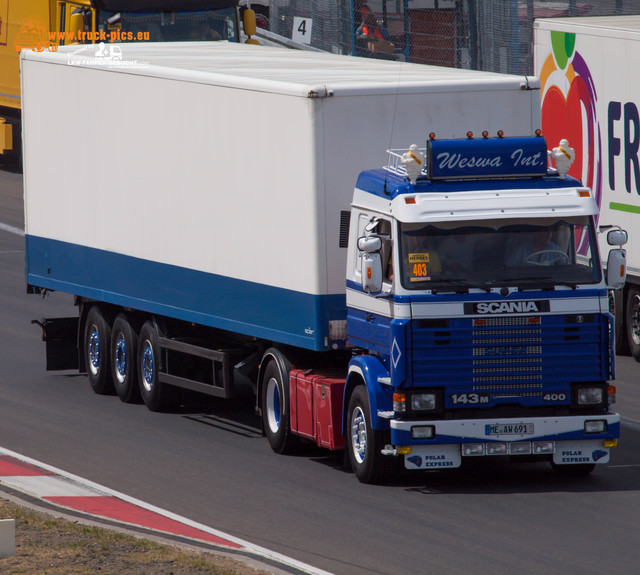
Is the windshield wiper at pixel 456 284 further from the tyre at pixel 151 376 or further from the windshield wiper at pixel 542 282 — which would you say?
the tyre at pixel 151 376

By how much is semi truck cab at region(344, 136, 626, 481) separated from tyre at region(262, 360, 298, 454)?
1609 millimetres

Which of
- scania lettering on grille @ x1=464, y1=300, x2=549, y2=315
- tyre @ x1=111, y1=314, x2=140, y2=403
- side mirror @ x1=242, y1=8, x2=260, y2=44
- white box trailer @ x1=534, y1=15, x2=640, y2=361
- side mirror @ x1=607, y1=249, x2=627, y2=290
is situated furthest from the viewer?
side mirror @ x1=242, y1=8, x2=260, y2=44

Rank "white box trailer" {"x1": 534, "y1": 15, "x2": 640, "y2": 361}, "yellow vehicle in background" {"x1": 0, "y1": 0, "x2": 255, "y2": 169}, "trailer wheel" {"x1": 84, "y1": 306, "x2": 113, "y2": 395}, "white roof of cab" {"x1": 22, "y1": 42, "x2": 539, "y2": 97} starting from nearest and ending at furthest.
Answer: "white roof of cab" {"x1": 22, "y1": 42, "x2": 539, "y2": 97}, "trailer wheel" {"x1": 84, "y1": 306, "x2": 113, "y2": 395}, "white box trailer" {"x1": 534, "y1": 15, "x2": 640, "y2": 361}, "yellow vehicle in background" {"x1": 0, "y1": 0, "x2": 255, "y2": 169}

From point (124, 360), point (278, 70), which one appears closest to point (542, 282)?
point (278, 70)

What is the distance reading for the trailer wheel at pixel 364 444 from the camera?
45.8ft

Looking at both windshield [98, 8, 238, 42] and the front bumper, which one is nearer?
the front bumper

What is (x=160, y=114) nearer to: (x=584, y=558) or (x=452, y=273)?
(x=452, y=273)

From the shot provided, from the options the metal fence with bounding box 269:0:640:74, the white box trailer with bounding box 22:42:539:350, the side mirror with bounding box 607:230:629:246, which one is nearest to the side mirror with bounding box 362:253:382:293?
the white box trailer with bounding box 22:42:539:350

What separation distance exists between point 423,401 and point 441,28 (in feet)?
61.0

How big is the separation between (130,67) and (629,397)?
699 centimetres

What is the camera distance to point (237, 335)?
17.5 m

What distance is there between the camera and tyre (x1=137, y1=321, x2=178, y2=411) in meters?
18.3

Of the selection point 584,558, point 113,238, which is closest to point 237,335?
point 113,238

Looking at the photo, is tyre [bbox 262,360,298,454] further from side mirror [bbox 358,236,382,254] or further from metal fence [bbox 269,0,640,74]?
Result: metal fence [bbox 269,0,640,74]
